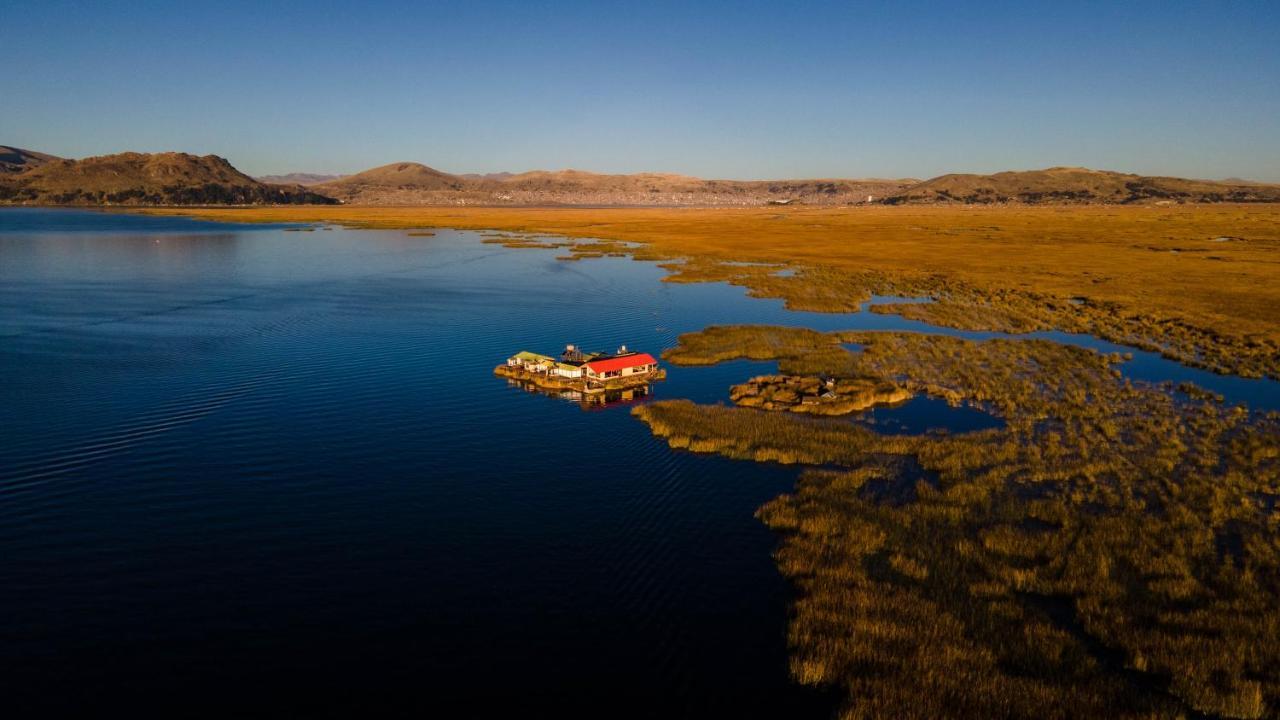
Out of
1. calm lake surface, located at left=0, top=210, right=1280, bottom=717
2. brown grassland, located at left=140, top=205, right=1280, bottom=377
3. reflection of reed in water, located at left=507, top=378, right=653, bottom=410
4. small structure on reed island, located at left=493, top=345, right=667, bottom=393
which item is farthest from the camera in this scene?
brown grassland, located at left=140, top=205, right=1280, bottom=377

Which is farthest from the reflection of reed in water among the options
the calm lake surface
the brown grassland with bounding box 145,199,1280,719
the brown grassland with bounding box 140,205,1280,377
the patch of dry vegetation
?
the brown grassland with bounding box 140,205,1280,377

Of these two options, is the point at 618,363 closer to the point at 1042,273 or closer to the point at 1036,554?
the point at 1036,554

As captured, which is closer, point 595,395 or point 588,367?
point 595,395

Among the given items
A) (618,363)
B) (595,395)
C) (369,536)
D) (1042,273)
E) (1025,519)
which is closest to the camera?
(369,536)

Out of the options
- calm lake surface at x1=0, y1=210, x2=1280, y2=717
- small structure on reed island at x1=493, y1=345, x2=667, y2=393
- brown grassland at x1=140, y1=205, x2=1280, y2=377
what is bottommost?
calm lake surface at x1=0, y1=210, x2=1280, y2=717

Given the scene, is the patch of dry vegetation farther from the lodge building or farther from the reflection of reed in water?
the lodge building

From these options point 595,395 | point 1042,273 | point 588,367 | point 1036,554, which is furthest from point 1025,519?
point 1042,273

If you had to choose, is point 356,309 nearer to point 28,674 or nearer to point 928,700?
point 28,674
